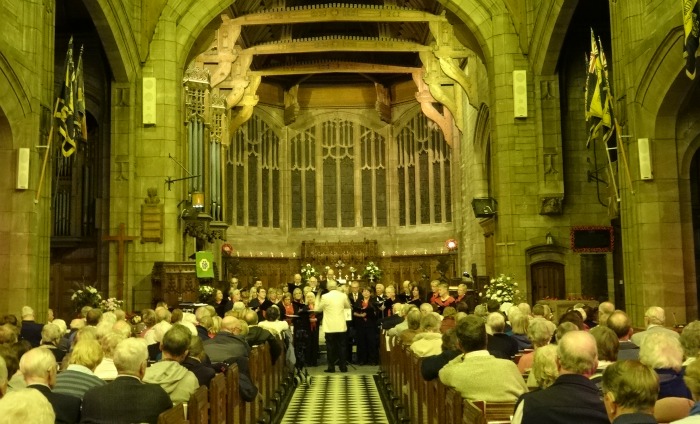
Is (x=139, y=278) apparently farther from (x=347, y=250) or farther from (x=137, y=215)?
(x=347, y=250)

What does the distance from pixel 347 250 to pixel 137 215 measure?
14.8 m

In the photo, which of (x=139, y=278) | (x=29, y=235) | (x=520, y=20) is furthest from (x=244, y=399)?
(x=520, y=20)

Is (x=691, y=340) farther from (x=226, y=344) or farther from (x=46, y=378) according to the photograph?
(x=226, y=344)

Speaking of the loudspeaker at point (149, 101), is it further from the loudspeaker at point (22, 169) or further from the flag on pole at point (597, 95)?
the flag on pole at point (597, 95)

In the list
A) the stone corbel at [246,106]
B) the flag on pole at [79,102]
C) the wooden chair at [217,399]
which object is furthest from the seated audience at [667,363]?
the stone corbel at [246,106]

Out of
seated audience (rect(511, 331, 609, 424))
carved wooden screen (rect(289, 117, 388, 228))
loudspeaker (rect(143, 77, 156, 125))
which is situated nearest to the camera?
seated audience (rect(511, 331, 609, 424))

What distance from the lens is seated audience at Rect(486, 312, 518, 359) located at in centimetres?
723

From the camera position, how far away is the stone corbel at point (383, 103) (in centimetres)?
3222

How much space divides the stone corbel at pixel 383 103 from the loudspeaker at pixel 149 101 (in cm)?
1546

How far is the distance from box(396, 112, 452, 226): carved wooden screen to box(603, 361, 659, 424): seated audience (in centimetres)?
2769

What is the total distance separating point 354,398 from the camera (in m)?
11.1

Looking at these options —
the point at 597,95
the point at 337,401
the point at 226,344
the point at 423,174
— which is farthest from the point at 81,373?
the point at 423,174

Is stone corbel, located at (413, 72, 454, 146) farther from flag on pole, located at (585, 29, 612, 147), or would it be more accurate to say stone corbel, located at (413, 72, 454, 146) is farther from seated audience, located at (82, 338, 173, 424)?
seated audience, located at (82, 338, 173, 424)

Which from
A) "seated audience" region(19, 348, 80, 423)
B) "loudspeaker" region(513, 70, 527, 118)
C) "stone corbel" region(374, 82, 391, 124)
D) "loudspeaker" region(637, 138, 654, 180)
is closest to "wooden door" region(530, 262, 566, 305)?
"loudspeaker" region(513, 70, 527, 118)
